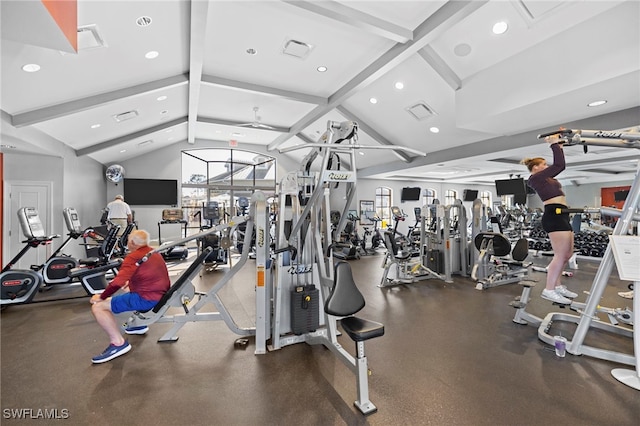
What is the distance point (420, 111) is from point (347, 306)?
602 cm

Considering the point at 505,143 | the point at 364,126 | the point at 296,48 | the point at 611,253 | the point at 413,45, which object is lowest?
the point at 611,253

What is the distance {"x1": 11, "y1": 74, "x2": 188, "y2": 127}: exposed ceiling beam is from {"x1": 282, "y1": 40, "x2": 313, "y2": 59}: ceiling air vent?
7.02 feet

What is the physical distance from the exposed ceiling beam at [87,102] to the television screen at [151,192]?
575 centimetres

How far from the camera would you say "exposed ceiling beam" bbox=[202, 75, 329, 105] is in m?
6.16

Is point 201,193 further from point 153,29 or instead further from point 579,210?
point 579,210

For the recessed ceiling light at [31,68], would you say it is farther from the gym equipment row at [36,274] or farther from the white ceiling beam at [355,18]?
the white ceiling beam at [355,18]

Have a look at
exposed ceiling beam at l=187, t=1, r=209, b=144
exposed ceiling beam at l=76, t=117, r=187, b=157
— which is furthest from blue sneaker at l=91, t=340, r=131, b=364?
exposed ceiling beam at l=76, t=117, r=187, b=157

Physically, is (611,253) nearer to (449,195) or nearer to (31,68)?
(31,68)

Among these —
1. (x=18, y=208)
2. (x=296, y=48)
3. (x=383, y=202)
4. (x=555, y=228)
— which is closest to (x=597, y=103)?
(x=555, y=228)

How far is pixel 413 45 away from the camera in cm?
445

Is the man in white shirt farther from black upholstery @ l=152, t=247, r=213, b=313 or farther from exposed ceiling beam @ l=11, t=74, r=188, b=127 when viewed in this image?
black upholstery @ l=152, t=247, r=213, b=313

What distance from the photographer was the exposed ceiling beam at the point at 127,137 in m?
7.32

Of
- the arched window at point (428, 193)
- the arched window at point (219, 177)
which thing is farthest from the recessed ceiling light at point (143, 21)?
→ the arched window at point (428, 193)

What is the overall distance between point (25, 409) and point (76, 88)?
4.54 m
